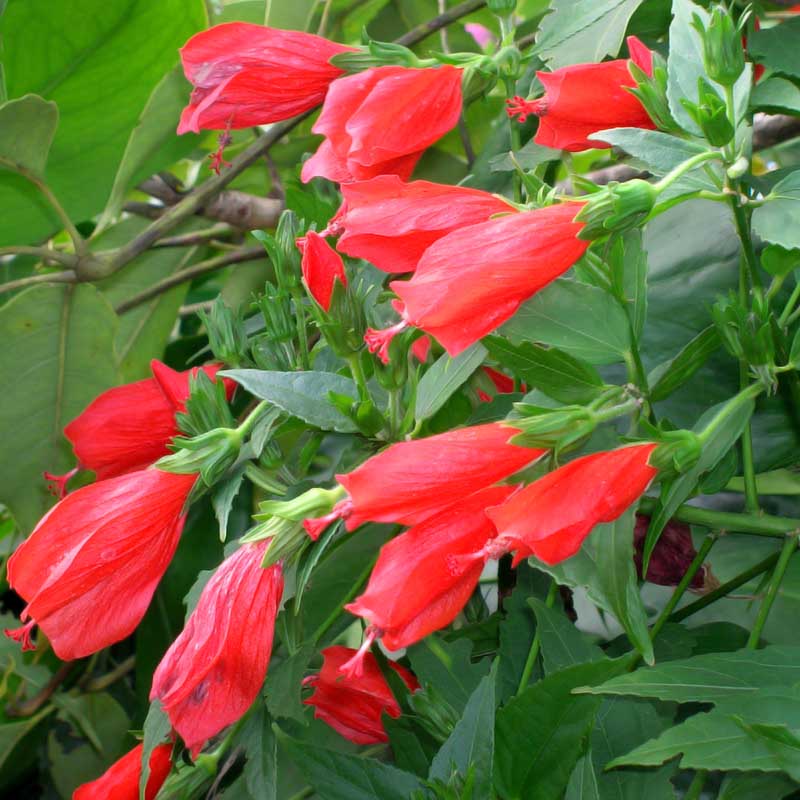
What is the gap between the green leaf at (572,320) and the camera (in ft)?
1.01

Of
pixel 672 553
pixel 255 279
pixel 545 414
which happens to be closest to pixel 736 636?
pixel 672 553

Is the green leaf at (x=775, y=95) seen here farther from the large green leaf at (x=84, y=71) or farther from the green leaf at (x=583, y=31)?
the large green leaf at (x=84, y=71)

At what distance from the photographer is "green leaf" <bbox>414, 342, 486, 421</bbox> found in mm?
313

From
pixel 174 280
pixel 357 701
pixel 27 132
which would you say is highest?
pixel 27 132

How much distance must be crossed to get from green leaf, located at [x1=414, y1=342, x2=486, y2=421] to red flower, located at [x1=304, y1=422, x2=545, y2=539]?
0.03 meters

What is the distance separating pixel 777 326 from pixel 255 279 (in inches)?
13.0

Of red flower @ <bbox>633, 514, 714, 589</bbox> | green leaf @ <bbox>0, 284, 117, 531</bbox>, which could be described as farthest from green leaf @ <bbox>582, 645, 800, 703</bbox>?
green leaf @ <bbox>0, 284, 117, 531</bbox>

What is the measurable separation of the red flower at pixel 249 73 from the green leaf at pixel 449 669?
23 centimetres

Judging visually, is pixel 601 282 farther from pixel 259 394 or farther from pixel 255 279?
pixel 255 279

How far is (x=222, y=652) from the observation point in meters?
0.31

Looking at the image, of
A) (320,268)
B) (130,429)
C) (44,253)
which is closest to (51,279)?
(44,253)

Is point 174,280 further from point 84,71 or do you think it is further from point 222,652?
point 222,652

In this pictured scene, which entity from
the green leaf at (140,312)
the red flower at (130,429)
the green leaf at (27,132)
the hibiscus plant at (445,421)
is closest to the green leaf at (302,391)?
the hibiscus plant at (445,421)

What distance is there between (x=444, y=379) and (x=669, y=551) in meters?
0.15
